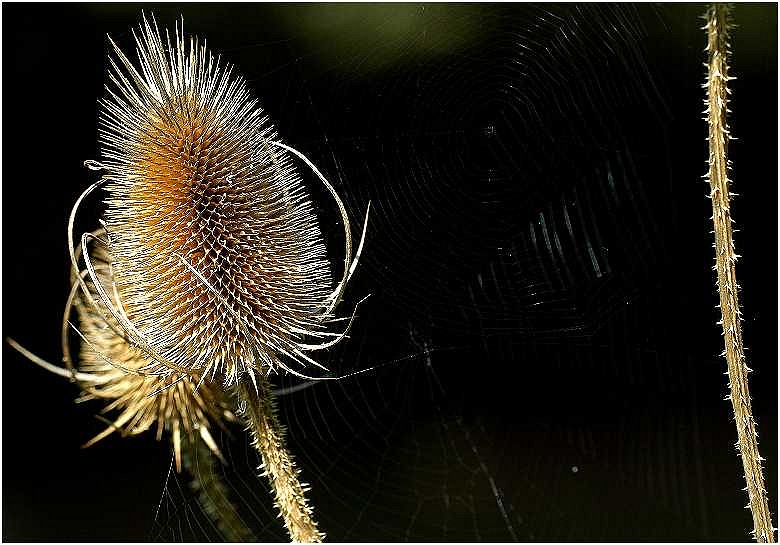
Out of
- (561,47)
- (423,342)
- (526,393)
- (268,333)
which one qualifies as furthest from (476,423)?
(268,333)

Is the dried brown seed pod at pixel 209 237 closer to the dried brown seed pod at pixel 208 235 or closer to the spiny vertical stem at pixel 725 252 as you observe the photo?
the dried brown seed pod at pixel 208 235

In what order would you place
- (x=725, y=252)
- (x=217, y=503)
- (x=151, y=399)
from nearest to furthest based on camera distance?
(x=725, y=252) < (x=217, y=503) < (x=151, y=399)

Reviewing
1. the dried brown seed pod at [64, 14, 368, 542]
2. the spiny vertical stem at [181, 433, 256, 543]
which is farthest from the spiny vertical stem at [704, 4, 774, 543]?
the spiny vertical stem at [181, 433, 256, 543]

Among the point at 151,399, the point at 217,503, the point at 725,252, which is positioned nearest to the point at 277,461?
the point at 217,503

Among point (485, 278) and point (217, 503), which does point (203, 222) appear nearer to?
point (217, 503)

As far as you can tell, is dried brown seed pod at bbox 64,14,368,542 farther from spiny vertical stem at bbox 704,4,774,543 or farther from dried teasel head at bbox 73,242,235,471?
spiny vertical stem at bbox 704,4,774,543

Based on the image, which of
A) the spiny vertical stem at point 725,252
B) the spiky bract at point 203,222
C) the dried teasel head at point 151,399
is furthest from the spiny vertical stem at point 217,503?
the spiny vertical stem at point 725,252

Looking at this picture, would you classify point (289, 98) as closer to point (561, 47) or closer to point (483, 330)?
point (561, 47)
